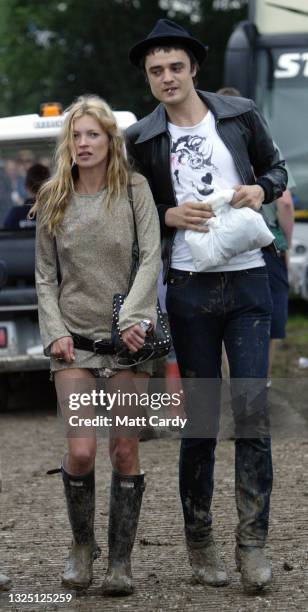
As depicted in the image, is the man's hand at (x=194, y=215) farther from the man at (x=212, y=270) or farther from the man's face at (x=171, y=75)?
the man's face at (x=171, y=75)

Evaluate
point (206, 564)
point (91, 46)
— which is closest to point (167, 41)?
point (206, 564)

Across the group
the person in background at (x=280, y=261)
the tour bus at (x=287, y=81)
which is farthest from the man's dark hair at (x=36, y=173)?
the tour bus at (x=287, y=81)

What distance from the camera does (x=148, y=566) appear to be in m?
5.52

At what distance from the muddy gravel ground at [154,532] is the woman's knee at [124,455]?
48cm

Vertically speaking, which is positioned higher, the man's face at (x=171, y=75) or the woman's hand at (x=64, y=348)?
the man's face at (x=171, y=75)

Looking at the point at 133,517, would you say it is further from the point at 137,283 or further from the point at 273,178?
the point at 273,178

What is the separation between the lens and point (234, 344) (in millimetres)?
5145

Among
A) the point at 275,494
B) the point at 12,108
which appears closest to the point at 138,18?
the point at 12,108

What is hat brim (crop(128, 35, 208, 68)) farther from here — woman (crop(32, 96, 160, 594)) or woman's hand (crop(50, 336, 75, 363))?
woman's hand (crop(50, 336, 75, 363))

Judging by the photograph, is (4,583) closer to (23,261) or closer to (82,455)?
(82,455)

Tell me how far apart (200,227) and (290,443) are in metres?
3.64

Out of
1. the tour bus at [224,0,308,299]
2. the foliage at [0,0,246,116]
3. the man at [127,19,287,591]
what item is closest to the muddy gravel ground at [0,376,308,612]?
the man at [127,19,287,591]

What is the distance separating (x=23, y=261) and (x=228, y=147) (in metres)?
4.67

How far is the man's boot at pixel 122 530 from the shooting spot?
5035 mm
